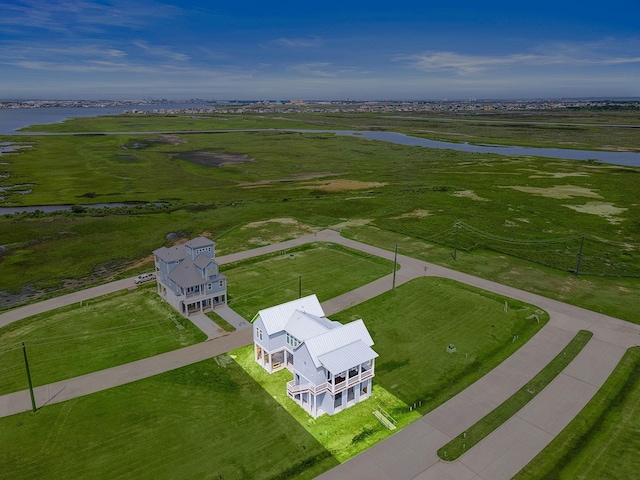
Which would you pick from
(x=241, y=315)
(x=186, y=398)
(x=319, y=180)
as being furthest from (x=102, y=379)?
(x=319, y=180)

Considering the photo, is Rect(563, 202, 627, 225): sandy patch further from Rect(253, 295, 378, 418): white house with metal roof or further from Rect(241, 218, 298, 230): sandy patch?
Rect(253, 295, 378, 418): white house with metal roof

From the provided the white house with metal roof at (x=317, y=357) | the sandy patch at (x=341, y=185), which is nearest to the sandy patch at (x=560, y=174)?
the sandy patch at (x=341, y=185)

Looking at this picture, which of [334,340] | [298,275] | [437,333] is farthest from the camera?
[298,275]

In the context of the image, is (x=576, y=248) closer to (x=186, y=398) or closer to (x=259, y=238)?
(x=259, y=238)

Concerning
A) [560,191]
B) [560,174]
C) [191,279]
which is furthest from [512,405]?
[560,174]

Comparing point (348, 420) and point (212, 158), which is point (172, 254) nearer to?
point (348, 420)

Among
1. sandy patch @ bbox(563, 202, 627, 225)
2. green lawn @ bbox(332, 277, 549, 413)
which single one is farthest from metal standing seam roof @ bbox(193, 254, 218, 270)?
sandy patch @ bbox(563, 202, 627, 225)

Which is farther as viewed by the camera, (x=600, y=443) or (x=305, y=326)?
(x=305, y=326)
